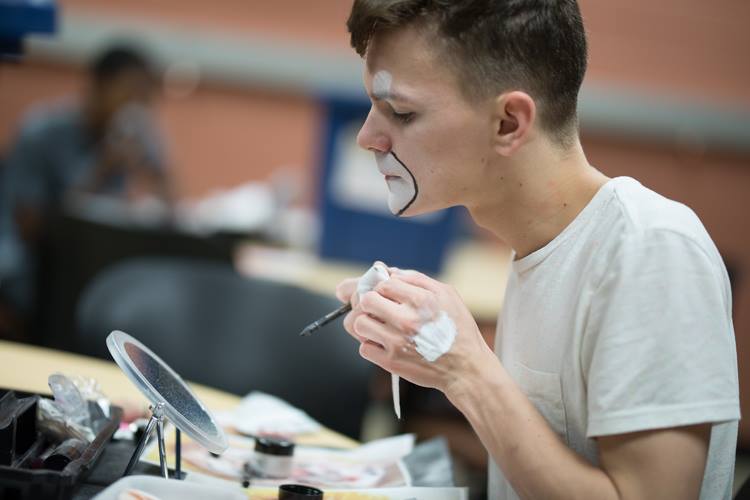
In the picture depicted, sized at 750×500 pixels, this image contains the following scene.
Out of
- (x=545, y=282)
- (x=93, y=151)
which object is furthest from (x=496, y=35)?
(x=93, y=151)

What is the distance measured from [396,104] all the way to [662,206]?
0.35 meters

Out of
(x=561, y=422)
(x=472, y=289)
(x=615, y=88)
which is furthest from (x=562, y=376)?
(x=615, y=88)

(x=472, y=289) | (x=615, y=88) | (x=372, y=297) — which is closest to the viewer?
(x=372, y=297)

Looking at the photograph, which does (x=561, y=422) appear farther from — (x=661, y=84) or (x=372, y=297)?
(x=661, y=84)

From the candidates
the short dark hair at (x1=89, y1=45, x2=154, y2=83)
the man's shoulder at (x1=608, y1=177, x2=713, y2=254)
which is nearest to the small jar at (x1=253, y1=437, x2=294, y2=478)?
the man's shoulder at (x1=608, y1=177, x2=713, y2=254)

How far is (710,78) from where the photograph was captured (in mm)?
4453

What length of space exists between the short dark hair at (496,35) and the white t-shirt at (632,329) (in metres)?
0.18

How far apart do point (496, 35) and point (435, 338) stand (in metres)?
0.37

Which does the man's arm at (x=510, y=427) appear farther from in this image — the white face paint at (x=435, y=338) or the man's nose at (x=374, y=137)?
the man's nose at (x=374, y=137)

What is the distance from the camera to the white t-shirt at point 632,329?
45.1 inches

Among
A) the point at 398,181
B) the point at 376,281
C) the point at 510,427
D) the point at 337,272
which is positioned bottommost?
the point at 337,272

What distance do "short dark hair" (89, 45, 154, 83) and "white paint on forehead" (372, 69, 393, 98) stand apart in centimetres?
299

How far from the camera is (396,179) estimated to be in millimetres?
1340

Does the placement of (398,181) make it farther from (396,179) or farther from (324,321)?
(324,321)
